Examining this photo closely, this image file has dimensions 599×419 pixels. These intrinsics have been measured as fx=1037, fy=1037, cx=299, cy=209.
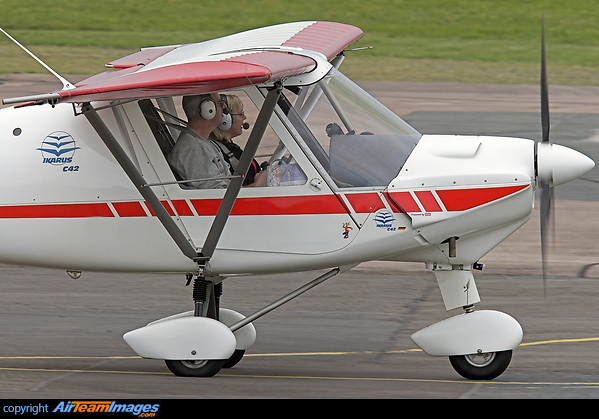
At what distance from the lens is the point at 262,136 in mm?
7254

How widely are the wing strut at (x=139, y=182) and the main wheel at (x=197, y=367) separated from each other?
77 centimetres

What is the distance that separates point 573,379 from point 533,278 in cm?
371

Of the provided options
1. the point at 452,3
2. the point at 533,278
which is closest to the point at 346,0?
the point at 452,3

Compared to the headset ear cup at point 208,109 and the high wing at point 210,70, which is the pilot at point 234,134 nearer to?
the headset ear cup at point 208,109

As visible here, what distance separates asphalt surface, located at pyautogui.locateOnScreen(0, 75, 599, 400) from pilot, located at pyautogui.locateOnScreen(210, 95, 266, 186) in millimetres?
1501

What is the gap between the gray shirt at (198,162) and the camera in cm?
751

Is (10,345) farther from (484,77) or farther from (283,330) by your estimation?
(484,77)

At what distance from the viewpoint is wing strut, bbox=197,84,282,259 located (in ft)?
23.2

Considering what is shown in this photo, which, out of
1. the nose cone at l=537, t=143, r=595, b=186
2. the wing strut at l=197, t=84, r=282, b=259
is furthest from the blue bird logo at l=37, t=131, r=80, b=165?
the nose cone at l=537, t=143, r=595, b=186

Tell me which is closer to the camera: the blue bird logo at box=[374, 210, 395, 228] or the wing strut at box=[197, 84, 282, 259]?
the wing strut at box=[197, 84, 282, 259]

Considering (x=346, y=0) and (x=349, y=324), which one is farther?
(x=346, y=0)

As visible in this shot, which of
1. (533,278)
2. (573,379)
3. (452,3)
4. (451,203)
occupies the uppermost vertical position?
(452,3)
